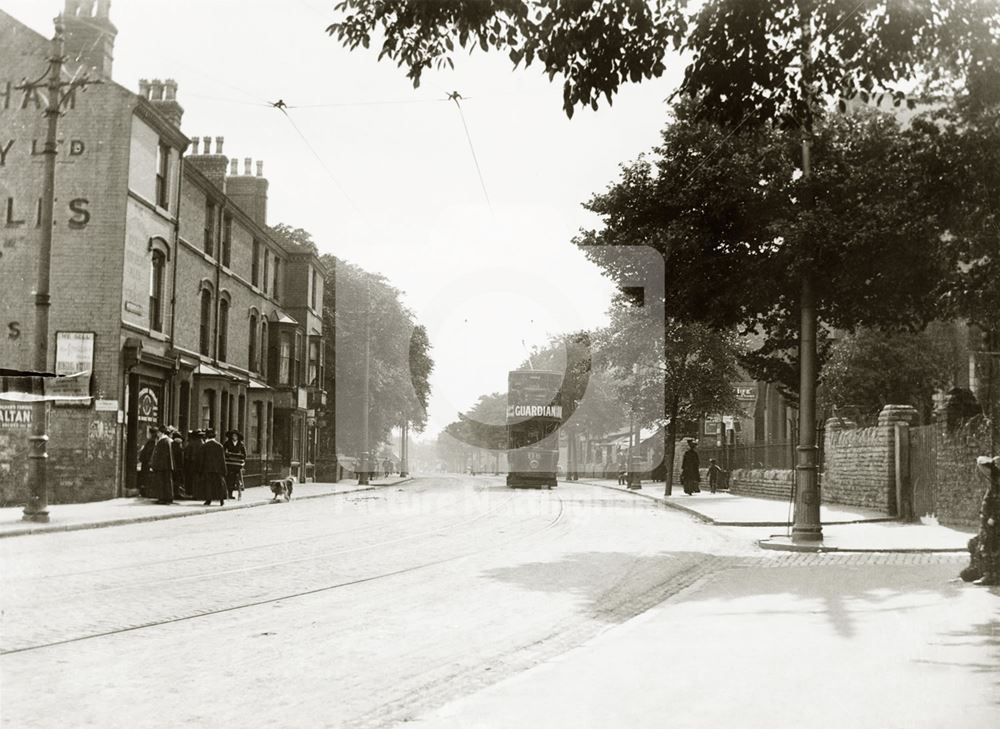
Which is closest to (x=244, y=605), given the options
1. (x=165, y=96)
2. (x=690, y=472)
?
(x=165, y=96)

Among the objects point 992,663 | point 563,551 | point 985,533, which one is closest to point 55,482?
point 563,551

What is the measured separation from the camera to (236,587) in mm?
9875

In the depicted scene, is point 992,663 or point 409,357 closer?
point 992,663

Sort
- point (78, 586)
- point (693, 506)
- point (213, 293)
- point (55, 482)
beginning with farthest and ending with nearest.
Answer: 1. point (213, 293)
2. point (693, 506)
3. point (55, 482)
4. point (78, 586)

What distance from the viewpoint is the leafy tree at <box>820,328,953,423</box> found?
33.5m

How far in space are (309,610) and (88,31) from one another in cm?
2137

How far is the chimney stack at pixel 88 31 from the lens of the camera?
25.3 m

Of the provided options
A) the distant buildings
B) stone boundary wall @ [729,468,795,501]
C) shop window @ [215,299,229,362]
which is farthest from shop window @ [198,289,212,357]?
Result: stone boundary wall @ [729,468,795,501]

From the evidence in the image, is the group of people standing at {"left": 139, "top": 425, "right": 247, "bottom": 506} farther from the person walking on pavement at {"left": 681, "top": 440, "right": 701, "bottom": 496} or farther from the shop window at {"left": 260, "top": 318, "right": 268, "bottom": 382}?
→ the person walking on pavement at {"left": 681, "top": 440, "right": 701, "bottom": 496}

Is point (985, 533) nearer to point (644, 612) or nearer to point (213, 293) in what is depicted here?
point (644, 612)

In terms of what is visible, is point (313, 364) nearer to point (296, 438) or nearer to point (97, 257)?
point (296, 438)

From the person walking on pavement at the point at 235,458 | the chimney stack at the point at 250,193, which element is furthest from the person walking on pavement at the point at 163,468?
the chimney stack at the point at 250,193

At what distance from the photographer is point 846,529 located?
18.0 meters

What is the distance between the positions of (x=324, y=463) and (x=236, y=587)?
3911 centimetres
